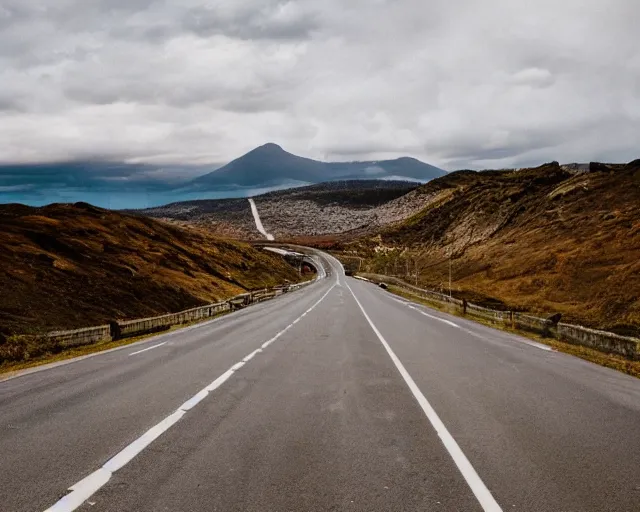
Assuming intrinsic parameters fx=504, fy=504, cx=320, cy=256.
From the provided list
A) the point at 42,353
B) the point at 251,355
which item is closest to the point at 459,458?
the point at 251,355

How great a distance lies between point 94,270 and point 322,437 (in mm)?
34132

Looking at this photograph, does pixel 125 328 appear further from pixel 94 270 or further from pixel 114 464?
pixel 94 270

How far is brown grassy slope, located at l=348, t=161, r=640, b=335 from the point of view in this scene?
38281 mm

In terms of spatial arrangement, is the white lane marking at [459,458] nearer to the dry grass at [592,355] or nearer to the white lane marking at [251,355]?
the white lane marking at [251,355]

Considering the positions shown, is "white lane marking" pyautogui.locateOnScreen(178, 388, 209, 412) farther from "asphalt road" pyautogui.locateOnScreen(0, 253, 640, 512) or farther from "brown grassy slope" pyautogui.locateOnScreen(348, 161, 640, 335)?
"brown grassy slope" pyautogui.locateOnScreen(348, 161, 640, 335)

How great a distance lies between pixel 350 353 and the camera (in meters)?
13.2

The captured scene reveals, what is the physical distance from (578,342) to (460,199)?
103744mm

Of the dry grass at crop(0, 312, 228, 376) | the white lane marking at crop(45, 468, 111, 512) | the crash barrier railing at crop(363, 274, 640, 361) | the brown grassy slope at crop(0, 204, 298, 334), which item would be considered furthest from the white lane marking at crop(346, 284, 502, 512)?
the brown grassy slope at crop(0, 204, 298, 334)

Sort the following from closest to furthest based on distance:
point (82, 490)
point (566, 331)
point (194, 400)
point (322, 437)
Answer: point (82, 490) < point (322, 437) < point (194, 400) < point (566, 331)

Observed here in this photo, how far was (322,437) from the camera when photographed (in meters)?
5.98

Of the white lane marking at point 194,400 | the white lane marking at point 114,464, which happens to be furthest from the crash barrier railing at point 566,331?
the white lane marking at point 114,464

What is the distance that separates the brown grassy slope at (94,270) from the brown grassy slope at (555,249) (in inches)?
1110

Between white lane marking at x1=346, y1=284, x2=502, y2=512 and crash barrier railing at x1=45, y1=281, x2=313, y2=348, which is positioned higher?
white lane marking at x1=346, y1=284, x2=502, y2=512

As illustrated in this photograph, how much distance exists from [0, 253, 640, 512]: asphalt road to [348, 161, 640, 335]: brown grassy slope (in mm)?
23138
